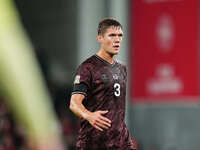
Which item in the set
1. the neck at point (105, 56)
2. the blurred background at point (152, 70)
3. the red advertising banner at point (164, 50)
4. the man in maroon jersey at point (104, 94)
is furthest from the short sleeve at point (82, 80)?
the red advertising banner at point (164, 50)

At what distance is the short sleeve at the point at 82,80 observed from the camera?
506 cm

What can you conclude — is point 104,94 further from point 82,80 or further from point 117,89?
point 82,80

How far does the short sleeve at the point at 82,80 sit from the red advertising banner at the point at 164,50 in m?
7.38

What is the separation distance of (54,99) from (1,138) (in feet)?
11.3

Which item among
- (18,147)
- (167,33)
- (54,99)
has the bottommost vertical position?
(18,147)

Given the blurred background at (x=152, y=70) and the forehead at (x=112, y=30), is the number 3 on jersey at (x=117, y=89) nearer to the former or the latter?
the forehead at (x=112, y=30)

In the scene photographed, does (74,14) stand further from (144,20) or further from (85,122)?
(85,122)

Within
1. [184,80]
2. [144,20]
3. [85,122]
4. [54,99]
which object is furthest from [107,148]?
[54,99]

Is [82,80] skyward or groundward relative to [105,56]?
groundward

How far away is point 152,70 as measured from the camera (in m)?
13.0

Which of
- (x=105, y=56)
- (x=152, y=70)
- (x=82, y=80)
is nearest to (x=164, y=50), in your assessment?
(x=152, y=70)

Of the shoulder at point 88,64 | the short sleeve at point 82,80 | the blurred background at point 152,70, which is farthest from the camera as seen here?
the blurred background at point 152,70

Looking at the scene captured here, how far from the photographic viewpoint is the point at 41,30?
1498 centimetres

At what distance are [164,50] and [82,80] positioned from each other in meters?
7.83
